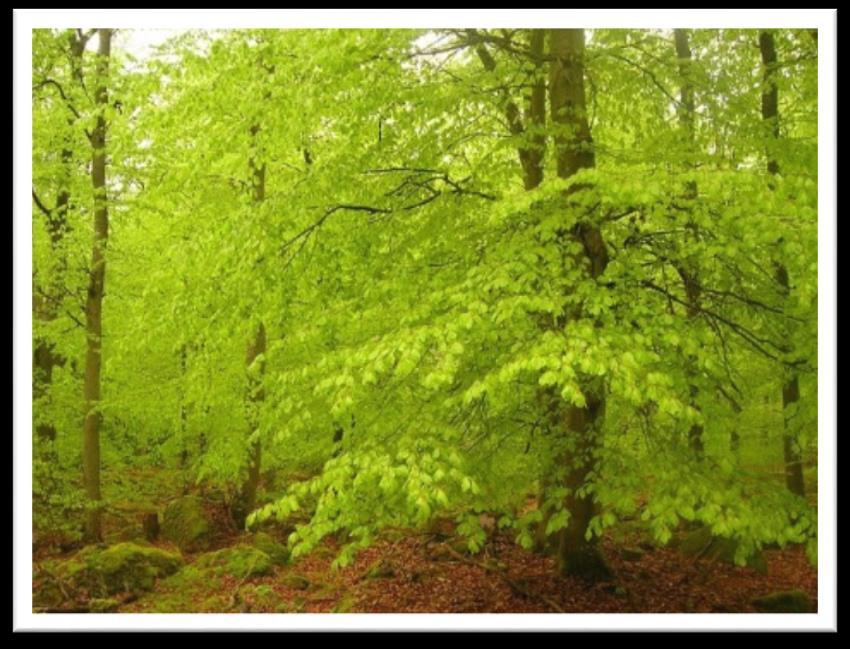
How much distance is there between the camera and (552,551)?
7.08 m

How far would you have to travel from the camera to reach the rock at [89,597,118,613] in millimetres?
7078

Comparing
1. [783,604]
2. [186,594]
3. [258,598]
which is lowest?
[186,594]

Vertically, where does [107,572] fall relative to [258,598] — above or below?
above

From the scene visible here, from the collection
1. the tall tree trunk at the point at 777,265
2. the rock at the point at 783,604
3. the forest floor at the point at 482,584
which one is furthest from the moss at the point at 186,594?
the tall tree trunk at the point at 777,265

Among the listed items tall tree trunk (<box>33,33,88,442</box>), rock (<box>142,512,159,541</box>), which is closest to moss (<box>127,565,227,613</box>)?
rock (<box>142,512,159,541</box>)

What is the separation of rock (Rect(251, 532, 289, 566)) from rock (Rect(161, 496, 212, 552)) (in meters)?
0.92

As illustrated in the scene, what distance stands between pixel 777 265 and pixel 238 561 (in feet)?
22.6

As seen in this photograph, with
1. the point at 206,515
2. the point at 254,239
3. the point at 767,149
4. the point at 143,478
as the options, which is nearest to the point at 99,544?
the point at 206,515

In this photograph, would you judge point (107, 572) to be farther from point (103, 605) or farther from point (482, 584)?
point (482, 584)

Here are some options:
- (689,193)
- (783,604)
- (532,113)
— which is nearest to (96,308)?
(532,113)

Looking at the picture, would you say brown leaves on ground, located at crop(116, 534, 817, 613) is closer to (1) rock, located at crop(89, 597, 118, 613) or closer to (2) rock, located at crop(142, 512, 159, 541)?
(1) rock, located at crop(89, 597, 118, 613)

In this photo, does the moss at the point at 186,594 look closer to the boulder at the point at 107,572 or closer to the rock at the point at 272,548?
the boulder at the point at 107,572

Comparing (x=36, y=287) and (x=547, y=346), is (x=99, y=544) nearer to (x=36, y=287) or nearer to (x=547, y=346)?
(x=36, y=287)

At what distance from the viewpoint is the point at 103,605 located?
7.16 meters
